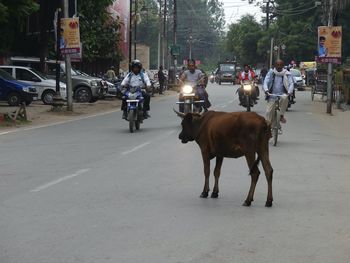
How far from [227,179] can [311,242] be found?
3523 mm

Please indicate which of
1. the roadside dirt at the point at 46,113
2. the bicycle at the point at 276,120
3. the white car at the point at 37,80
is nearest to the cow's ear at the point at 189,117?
the bicycle at the point at 276,120

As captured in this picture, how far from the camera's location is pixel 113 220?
261 inches

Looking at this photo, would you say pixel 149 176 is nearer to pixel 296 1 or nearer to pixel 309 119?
pixel 309 119

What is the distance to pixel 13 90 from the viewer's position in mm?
25797

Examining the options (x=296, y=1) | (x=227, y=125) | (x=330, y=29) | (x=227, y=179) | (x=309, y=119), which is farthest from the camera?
(x=296, y=1)

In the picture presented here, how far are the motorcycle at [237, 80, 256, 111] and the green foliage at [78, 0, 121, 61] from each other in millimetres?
11796

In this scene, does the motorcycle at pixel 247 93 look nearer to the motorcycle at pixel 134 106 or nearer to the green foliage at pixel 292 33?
the motorcycle at pixel 134 106

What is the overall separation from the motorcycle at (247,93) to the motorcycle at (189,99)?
17.8 ft

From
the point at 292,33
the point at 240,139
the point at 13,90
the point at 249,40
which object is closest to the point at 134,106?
the point at 240,139

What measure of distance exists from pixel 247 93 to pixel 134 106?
740cm

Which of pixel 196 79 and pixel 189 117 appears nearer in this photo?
pixel 189 117

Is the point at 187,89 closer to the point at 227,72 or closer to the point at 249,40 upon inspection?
the point at 227,72

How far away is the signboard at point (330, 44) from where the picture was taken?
2344 centimetres

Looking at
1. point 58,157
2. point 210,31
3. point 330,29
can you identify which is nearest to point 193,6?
point 210,31
